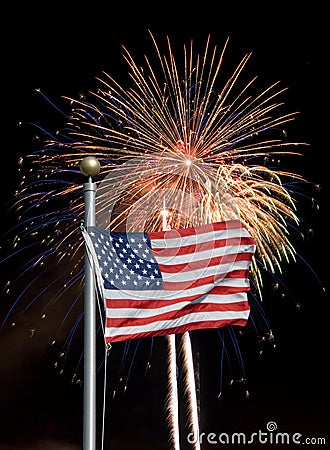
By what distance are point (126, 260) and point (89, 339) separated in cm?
166

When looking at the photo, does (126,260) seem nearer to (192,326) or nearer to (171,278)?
(171,278)

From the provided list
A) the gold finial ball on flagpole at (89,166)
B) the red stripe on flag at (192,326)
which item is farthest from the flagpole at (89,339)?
the red stripe on flag at (192,326)

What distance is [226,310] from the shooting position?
42.4 ft

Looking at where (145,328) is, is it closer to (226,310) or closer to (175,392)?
(226,310)

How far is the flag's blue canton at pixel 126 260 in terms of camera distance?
11397 mm

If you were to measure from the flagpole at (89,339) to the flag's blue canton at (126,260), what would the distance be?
0.80ft

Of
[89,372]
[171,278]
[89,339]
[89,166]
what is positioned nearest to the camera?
[89,372]

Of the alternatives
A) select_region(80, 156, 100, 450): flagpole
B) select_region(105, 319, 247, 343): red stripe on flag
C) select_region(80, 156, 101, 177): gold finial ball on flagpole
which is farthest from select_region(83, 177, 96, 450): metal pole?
select_region(80, 156, 101, 177): gold finial ball on flagpole

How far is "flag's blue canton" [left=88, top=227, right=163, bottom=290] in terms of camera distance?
11.4m

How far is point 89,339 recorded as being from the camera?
34.9ft

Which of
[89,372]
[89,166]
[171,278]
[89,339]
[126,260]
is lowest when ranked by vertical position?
[89,372]

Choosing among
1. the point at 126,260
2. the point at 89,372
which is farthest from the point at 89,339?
the point at 126,260

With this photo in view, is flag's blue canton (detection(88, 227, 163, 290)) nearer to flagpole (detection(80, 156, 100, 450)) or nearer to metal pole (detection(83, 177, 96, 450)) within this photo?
flagpole (detection(80, 156, 100, 450))

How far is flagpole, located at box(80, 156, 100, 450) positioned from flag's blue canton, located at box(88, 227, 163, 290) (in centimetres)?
24
